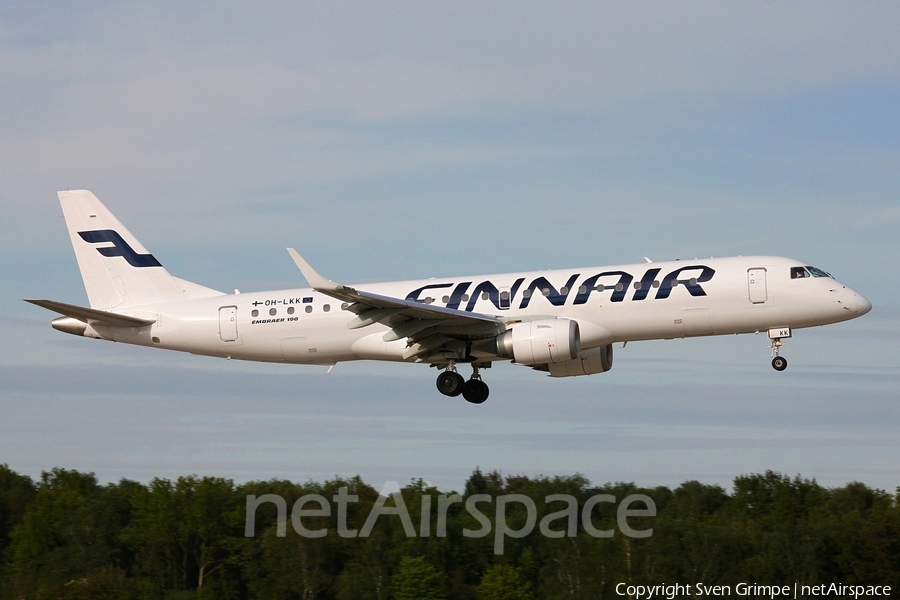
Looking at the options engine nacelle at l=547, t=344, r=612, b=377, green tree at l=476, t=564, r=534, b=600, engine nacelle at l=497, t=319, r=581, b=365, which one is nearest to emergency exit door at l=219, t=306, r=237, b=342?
engine nacelle at l=497, t=319, r=581, b=365

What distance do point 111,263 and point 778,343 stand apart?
25.4m

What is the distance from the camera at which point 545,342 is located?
122 ft

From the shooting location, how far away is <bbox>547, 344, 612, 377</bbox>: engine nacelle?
136 feet

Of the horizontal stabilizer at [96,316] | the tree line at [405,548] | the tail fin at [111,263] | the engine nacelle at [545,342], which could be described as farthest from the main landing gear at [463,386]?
the tree line at [405,548]

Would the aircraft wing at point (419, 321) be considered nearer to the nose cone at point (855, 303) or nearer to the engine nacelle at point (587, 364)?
the engine nacelle at point (587, 364)

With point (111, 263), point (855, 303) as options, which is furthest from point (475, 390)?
point (111, 263)

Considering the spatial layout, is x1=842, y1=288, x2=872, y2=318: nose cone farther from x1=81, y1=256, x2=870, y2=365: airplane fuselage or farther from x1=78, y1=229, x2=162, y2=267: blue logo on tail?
x1=78, y1=229, x2=162, y2=267: blue logo on tail

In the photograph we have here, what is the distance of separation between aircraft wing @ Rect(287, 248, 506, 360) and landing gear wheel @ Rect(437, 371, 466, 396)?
3.67 feet

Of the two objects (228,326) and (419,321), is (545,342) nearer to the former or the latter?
(419,321)

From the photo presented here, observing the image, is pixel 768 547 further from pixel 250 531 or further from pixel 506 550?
pixel 250 531

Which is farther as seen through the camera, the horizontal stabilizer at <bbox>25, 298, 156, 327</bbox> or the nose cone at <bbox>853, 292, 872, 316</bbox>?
the horizontal stabilizer at <bbox>25, 298, 156, 327</bbox>

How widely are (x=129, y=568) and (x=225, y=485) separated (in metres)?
8.67

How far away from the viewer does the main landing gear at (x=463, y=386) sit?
4097 cm

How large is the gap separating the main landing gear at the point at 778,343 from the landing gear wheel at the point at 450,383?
1076 cm
